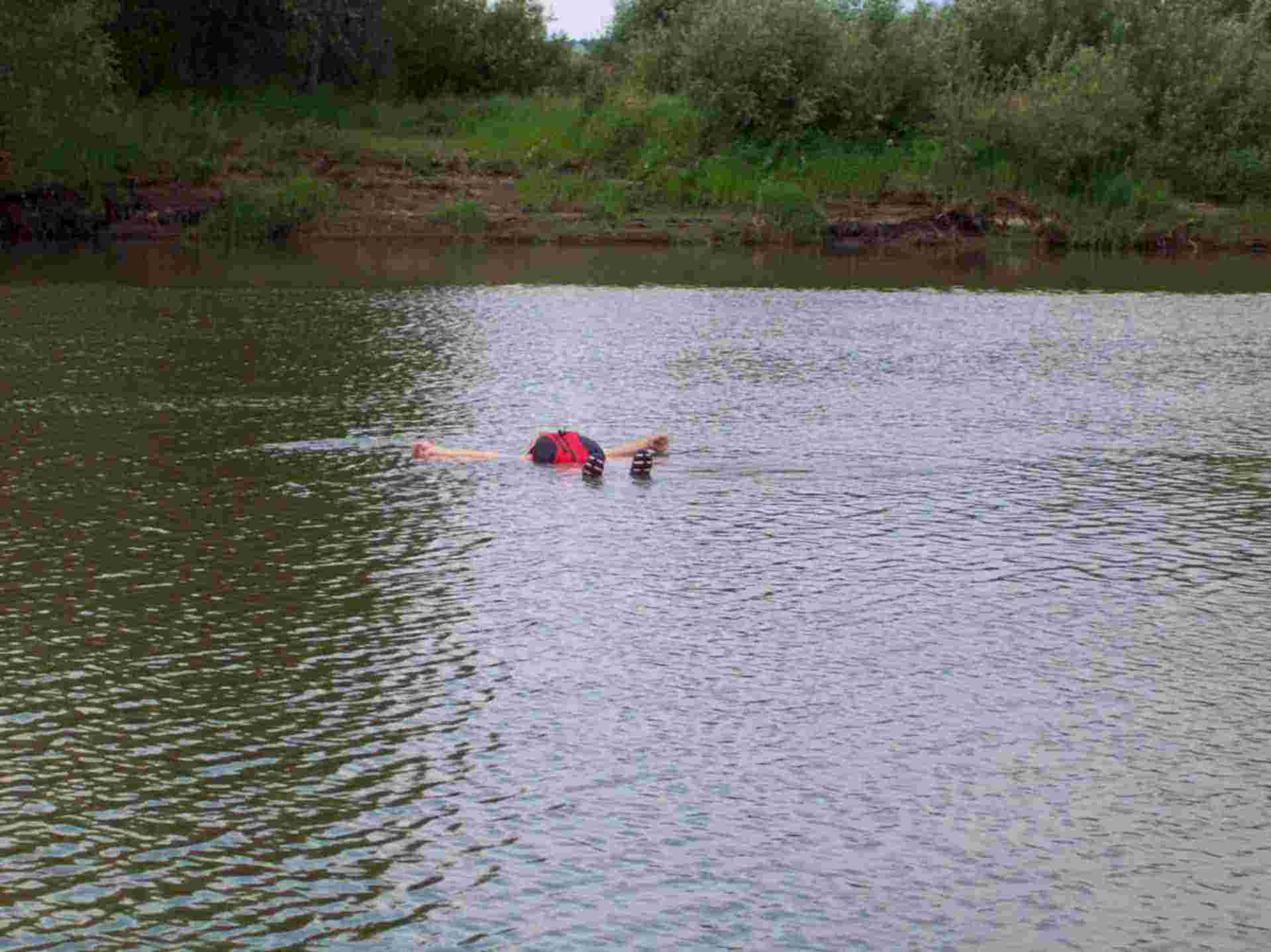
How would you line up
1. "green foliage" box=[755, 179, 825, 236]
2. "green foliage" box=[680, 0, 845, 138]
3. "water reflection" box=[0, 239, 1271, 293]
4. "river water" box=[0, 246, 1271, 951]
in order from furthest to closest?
"green foliage" box=[680, 0, 845, 138] → "green foliage" box=[755, 179, 825, 236] → "water reflection" box=[0, 239, 1271, 293] → "river water" box=[0, 246, 1271, 951]

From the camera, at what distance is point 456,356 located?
31.6 meters

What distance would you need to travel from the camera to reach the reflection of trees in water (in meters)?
10.5

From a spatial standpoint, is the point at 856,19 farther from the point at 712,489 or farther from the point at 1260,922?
the point at 1260,922

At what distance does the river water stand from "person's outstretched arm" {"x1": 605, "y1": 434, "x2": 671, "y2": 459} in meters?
0.42

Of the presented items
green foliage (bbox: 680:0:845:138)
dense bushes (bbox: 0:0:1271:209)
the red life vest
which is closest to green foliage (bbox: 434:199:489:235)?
dense bushes (bbox: 0:0:1271:209)

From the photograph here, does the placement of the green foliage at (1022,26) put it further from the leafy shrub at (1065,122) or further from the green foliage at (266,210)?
the green foliage at (266,210)

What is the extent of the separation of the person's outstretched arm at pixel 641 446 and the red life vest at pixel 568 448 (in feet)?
1.60

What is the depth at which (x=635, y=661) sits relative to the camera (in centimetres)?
1428

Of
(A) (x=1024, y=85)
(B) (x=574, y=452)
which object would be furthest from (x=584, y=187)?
(B) (x=574, y=452)

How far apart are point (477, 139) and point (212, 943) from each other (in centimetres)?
5959

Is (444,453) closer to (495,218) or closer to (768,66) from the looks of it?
(495,218)

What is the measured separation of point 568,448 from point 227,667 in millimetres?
8153

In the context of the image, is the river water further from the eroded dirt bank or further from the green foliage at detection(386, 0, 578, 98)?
the green foliage at detection(386, 0, 578, 98)

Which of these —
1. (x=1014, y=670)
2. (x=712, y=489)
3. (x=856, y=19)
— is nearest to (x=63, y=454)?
(x=712, y=489)
